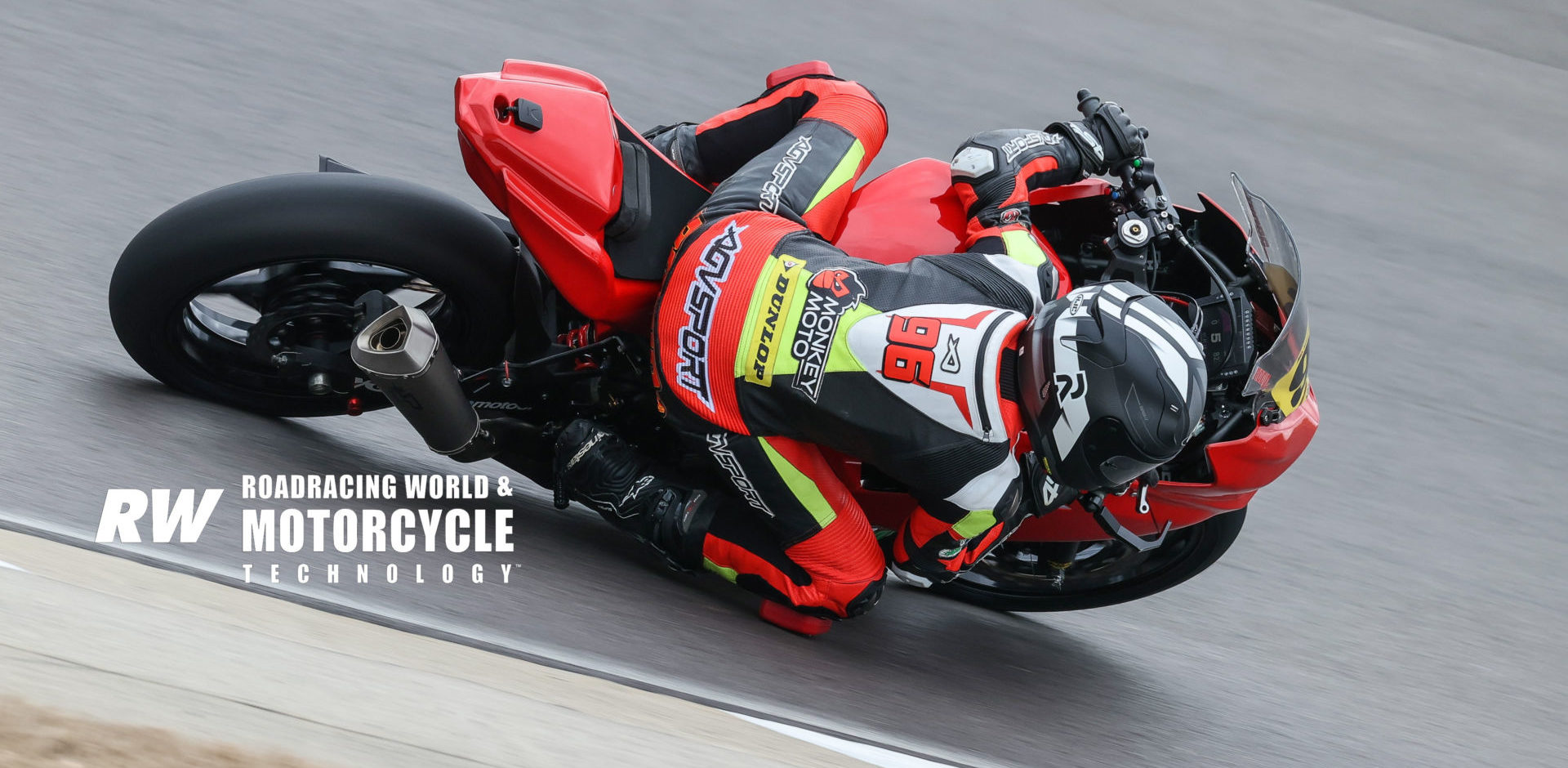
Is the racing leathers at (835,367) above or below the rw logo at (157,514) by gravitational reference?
above

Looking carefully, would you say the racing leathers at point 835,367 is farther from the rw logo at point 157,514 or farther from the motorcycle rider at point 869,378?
the rw logo at point 157,514

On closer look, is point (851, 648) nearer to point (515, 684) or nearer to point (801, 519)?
point (801, 519)

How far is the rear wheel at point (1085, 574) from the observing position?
11.8 ft

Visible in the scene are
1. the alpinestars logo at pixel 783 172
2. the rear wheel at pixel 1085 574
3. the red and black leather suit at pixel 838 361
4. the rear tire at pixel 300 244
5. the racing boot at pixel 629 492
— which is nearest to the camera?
the red and black leather suit at pixel 838 361

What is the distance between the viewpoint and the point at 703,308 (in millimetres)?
2961

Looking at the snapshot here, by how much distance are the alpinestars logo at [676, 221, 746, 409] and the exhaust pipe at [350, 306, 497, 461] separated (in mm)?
552

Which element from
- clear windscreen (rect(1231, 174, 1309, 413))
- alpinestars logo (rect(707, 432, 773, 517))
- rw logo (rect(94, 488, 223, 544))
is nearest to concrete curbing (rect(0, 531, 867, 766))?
rw logo (rect(94, 488, 223, 544))

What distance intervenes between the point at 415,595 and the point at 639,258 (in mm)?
960

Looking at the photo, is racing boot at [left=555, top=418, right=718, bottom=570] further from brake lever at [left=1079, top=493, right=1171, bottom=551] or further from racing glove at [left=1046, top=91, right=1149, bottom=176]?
Result: racing glove at [left=1046, top=91, right=1149, bottom=176]

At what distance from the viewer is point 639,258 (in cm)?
316

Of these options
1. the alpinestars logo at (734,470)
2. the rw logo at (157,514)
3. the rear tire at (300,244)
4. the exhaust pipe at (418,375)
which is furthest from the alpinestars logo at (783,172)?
the rw logo at (157,514)

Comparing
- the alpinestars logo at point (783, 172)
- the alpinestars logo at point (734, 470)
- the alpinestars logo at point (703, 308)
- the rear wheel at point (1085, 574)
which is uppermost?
the alpinestars logo at point (783, 172)

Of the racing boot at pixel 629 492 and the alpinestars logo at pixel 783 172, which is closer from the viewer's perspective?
the alpinestars logo at pixel 783 172

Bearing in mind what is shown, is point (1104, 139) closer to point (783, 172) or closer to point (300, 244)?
point (783, 172)
